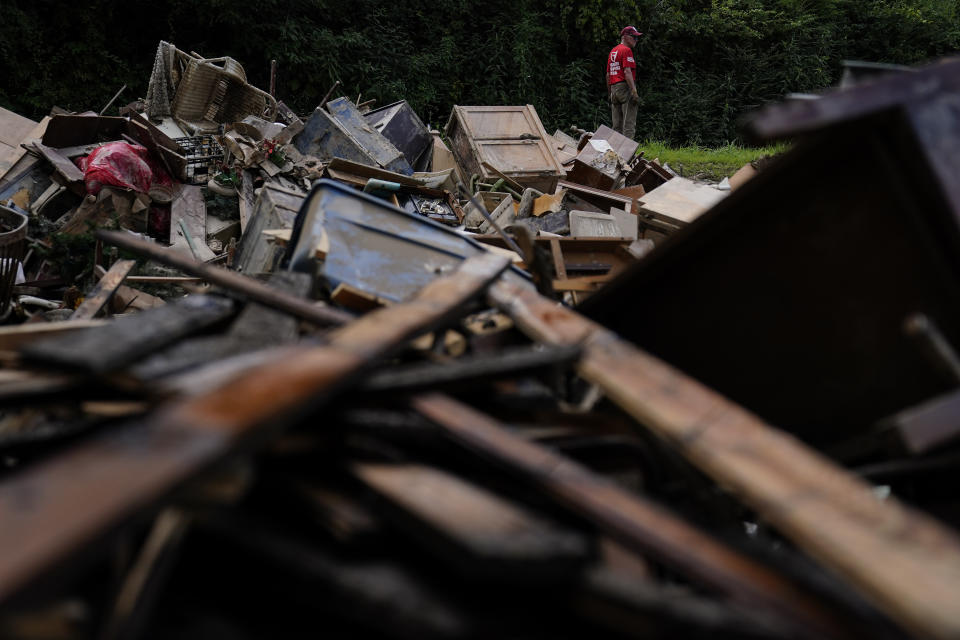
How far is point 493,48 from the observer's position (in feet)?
45.5

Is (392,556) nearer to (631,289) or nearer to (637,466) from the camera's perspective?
(637,466)

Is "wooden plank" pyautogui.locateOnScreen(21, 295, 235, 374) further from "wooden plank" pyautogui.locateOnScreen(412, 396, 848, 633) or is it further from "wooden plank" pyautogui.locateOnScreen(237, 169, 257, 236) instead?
"wooden plank" pyautogui.locateOnScreen(237, 169, 257, 236)

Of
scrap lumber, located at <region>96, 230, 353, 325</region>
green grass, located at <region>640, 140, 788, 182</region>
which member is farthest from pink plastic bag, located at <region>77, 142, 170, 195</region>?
green grass, located at <region>640, 140, 788, 182</region>

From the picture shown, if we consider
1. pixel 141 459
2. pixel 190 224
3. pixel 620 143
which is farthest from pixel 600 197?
pixel 141 459

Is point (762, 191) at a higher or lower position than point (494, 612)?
higher

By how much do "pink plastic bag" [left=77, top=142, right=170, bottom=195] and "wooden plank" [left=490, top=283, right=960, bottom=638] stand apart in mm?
5693

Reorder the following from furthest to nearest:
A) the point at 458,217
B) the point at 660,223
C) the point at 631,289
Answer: the point at 458,217, the point at 660,223, the point at 631,289

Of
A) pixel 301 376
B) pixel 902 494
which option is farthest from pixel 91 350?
pixel 902 494

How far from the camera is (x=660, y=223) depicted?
5434mm

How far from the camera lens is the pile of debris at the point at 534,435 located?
1080 mm

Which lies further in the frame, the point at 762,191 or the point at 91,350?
the point at 762,191

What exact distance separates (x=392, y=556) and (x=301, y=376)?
0.40 metres

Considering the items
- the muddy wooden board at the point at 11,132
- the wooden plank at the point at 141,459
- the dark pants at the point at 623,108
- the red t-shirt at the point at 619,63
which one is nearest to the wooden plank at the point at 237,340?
the wooden plank at the point at 141,459

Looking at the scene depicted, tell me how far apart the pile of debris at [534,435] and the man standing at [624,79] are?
8841 millimetres
